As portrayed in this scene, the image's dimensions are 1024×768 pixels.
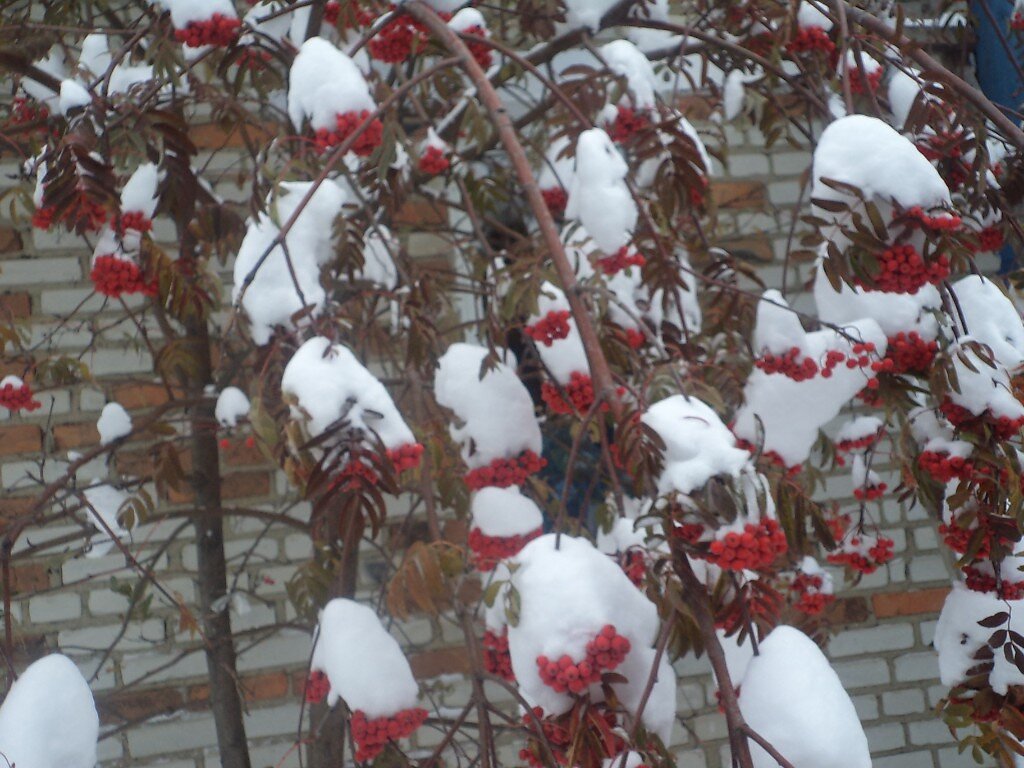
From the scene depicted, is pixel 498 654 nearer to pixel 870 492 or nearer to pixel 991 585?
pixel 991 585

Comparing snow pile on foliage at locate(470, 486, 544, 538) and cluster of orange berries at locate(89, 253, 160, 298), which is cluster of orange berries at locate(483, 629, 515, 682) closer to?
snow pile on foliage at locate(470, 486, 544, 538)

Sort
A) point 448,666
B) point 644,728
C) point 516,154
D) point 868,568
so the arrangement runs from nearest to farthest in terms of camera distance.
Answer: point 644,728
point 516,154
point 868,568
point 448,666

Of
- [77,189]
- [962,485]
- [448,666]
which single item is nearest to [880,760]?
[448,666]

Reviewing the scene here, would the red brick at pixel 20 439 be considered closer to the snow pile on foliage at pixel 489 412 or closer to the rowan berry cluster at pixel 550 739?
the snow pile on foliage at pixel 489 412

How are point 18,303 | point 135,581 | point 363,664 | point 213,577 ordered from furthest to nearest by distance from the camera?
point 18,303 < point 135,581 < point 213,577 < point 363,664

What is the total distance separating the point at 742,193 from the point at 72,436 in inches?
63.8

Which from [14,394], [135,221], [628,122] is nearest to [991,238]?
[628,122]

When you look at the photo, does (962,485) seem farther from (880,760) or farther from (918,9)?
(918,9)

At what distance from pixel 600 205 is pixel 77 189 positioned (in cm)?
63

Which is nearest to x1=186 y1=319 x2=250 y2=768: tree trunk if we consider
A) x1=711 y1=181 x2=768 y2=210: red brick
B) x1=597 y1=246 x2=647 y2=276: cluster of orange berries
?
x1=597 y1=246 x2=647 y2=276: cluster of orange berries

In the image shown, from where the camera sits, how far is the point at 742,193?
2572 mm

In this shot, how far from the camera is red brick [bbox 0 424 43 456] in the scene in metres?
2.09

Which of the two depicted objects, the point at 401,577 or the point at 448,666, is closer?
the point at 401,577

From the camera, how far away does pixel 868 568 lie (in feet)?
6.13
